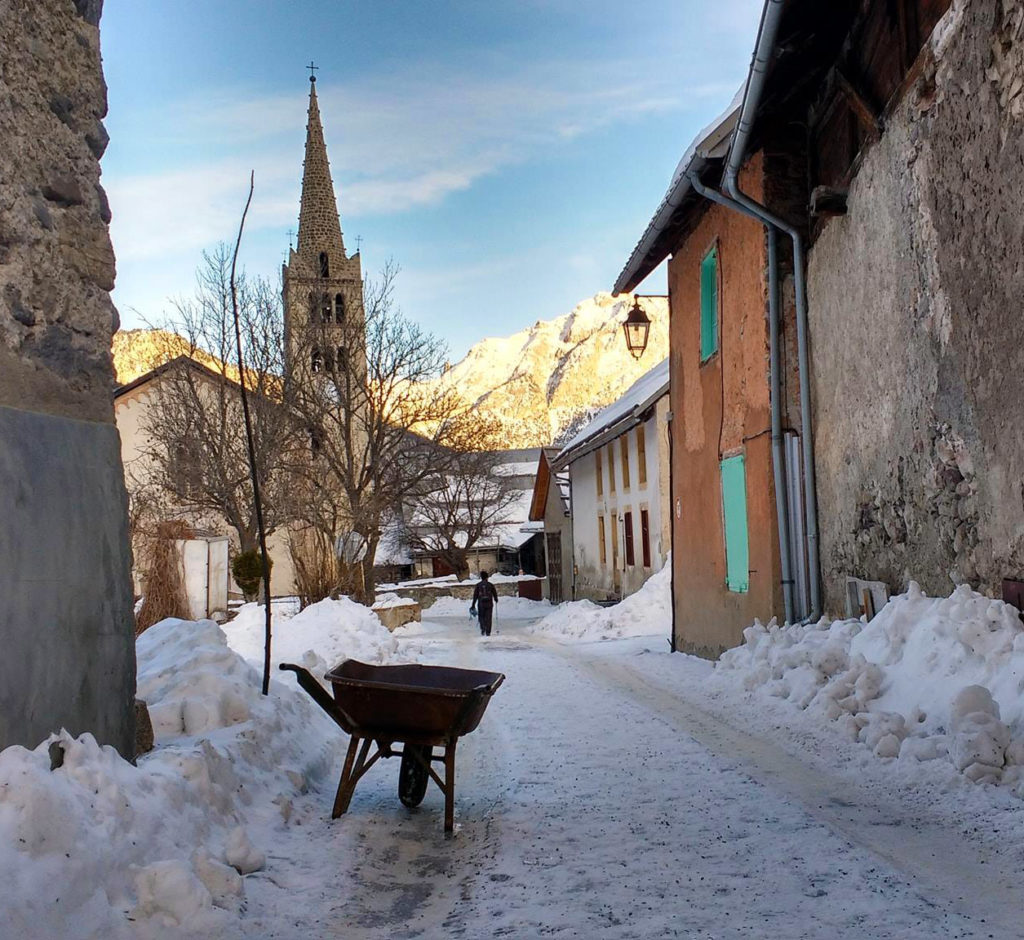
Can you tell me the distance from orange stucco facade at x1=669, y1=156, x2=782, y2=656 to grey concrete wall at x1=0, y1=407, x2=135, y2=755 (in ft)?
23.7

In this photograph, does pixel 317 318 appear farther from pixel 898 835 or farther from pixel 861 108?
pixel 898 835

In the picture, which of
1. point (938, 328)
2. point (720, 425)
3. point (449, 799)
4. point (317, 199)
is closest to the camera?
point (449, 799)

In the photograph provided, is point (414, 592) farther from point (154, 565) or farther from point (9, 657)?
point (9, 657)

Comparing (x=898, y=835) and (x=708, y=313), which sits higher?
(x=708, y=313)

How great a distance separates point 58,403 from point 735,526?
8.84m

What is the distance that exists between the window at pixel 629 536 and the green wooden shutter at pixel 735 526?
14211 mm

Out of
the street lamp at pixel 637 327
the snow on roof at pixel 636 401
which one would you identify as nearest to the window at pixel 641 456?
the snow on roof at pixel 636 401

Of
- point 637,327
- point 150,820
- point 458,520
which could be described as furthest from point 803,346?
point 458,520

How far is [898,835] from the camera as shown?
4.57 metres

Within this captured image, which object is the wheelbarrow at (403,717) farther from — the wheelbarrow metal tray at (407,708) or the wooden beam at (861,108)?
the wooden beam at (861,108)

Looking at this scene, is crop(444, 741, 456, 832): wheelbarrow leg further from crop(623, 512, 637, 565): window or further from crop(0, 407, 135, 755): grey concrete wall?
crop(623, 512, 637, 565): window

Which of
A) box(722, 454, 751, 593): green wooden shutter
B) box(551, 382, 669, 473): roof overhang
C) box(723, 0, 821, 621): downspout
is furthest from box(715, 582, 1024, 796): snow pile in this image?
box(551, 382, 669, 473): roof overhang

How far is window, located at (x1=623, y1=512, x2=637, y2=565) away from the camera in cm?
2684

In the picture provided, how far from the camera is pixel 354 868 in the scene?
480 cm
